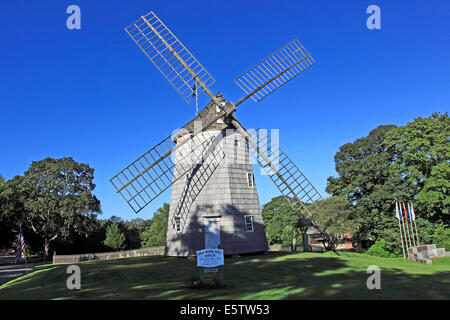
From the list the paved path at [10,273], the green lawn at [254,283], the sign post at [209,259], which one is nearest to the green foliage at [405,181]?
the green lawn at [254,283]

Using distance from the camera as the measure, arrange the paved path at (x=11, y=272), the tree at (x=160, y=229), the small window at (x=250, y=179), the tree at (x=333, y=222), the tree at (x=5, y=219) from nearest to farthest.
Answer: the small window at (x=250, y=179)
the paved path at (x=11, y=272)
the tree at (x=333, y=222)
the tree at (x=5, y=219)
the tree at (x=160, y=229)

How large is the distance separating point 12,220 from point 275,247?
32.5 m

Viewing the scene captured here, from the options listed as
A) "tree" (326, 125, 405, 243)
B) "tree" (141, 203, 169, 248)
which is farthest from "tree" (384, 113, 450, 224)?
"tree" (141, 203, 169, 248)

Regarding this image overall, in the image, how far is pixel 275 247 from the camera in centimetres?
3462

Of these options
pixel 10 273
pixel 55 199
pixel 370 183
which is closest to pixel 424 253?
pixel 370 183

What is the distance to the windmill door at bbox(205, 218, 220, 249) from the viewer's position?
18.8 m

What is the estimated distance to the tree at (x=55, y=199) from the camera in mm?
38250

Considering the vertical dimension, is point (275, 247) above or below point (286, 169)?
below

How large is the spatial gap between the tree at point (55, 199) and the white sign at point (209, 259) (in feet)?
106

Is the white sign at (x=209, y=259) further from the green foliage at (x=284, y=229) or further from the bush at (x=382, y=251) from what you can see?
the green foliage at (x=284, y=229)

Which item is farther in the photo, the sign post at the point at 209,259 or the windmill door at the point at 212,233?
the windmill door at the point at 212,233

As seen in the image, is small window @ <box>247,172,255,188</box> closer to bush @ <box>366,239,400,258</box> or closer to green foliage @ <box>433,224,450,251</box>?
bush @ <box>366,239,400,258</box>
